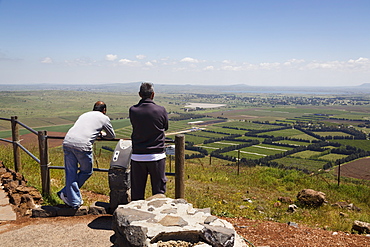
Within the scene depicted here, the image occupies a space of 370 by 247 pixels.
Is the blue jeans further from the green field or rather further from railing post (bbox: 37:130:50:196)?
the green field

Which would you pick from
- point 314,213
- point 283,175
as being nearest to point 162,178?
point 314,213

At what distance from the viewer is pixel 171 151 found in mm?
5684

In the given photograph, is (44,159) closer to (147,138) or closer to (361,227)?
(147,138)

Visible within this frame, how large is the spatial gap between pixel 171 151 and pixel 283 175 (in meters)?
9.80

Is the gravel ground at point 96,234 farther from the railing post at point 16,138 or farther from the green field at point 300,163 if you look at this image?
the green field at point 300,163

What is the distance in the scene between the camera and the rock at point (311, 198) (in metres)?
9.62

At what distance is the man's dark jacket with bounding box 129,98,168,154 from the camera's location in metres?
4.96

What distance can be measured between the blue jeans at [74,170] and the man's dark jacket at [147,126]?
1075 millimetres

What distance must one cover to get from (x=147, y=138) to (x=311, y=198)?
23.5 ft

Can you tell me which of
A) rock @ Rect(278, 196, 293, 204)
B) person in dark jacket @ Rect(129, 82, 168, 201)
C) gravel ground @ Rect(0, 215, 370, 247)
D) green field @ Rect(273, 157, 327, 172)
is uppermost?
person in dark jacket @ Rect(129, 82, 168, 201)

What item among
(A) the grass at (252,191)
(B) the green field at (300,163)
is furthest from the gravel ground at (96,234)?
(B) the green field at (300,163)

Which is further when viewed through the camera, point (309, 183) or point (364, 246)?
point (309, 183)

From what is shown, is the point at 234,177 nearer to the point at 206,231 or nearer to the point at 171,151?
the point at 171,151

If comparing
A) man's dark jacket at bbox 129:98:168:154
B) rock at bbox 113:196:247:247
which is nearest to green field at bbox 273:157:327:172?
man's dark jacket at bbox 129:98:168:154
